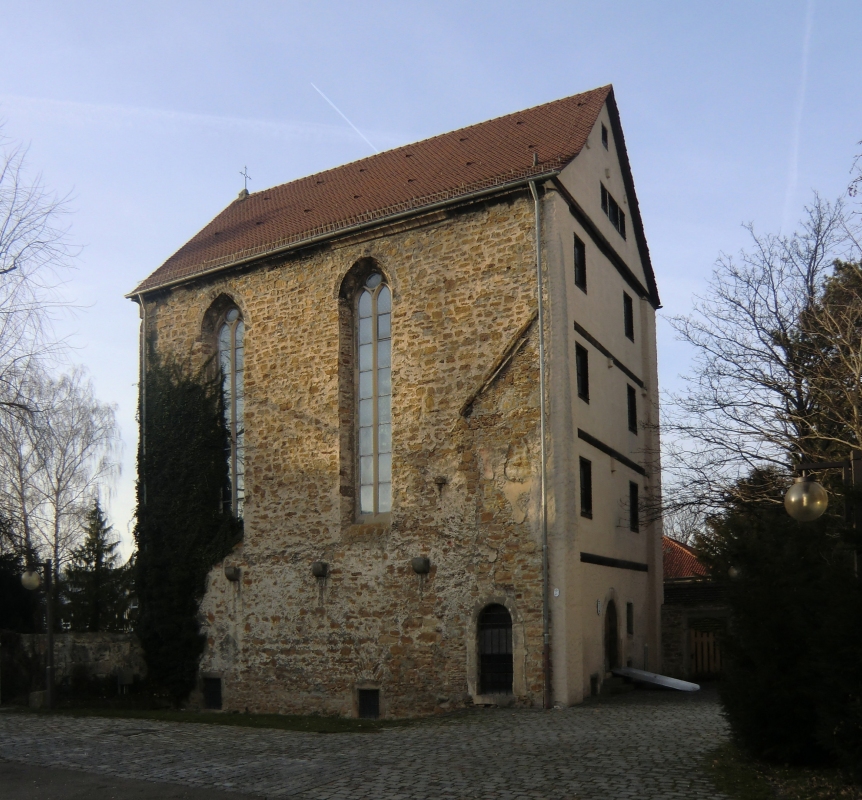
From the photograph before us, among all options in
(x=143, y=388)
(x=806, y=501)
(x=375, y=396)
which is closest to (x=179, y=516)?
(x=143, y=388)

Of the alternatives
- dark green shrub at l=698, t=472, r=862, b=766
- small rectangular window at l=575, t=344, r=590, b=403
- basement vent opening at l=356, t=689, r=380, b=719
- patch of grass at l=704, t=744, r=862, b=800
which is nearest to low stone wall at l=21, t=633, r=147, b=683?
basement vent opening at l=356, t=689, r=380, b=719

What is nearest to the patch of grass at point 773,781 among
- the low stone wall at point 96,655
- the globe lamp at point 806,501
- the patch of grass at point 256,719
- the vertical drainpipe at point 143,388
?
the globe lamp at point 806,501

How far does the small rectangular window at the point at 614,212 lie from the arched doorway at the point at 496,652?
362 inches

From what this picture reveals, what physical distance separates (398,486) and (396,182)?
679 centimetres

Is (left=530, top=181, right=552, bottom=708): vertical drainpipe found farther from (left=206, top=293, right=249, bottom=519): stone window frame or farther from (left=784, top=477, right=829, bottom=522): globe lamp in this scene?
(left=784, top=477, right=829, bottom=522): globe lamp

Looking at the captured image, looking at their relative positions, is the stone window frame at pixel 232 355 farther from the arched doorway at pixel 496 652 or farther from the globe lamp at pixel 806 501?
the globe lamp at pixel 806 501

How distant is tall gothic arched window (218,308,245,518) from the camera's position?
68.1 feet

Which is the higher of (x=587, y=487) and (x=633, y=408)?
(x=633, y=408)

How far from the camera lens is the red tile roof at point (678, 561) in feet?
132

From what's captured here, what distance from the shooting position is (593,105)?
20766mm

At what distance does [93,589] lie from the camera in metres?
32.8

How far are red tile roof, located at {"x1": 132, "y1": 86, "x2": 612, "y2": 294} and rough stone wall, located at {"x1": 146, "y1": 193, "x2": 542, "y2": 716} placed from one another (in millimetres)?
526

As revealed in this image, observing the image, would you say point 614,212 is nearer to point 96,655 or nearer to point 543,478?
point 543,478

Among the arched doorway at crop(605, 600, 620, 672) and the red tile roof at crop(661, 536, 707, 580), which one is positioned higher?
the red tile roof at crop(661, 536, 707, 580)
